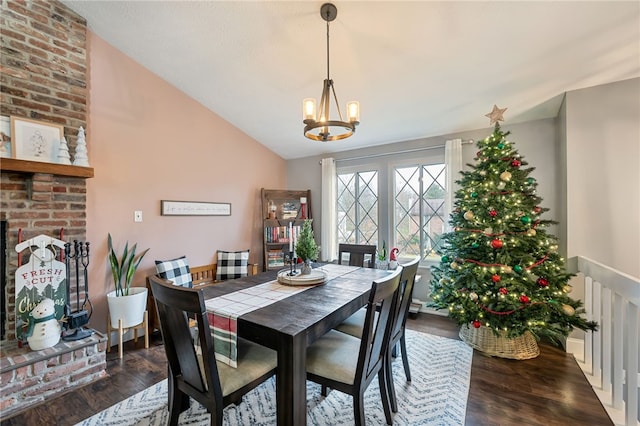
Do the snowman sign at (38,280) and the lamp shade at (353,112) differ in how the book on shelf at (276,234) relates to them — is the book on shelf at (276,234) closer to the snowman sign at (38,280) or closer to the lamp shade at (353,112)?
the snowman sign at (38,280)

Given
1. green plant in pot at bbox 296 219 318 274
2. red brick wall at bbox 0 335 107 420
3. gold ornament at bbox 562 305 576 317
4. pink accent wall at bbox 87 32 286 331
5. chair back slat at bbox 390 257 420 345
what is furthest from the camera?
pink accent wall at bbox 87 32 286 331

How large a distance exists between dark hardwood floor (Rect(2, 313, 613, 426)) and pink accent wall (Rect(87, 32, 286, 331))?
718 millimetres

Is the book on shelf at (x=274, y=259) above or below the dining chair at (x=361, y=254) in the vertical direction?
below

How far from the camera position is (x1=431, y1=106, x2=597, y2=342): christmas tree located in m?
2.35

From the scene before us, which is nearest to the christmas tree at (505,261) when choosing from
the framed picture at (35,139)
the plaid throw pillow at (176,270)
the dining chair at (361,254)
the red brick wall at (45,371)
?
the dining chair at (361,254)

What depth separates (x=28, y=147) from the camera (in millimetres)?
2164

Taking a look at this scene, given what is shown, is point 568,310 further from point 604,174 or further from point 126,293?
point 126,293

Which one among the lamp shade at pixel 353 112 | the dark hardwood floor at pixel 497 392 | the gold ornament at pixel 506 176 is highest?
the lamp shade at pixel 353 112

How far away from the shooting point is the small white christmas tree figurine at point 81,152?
2352 mm

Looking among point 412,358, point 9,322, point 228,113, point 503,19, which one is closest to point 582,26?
point 503,19

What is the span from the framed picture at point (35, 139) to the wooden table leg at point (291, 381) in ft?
8.01

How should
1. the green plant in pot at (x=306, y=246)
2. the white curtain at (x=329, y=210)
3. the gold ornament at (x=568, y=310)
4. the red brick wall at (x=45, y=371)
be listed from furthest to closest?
the white curtain at (x=329, y=210) → the gold ornament at (x=568, y=310) → the green plant in pot at (x=306, y=246) → the red brick wall at (x=45, y=371)

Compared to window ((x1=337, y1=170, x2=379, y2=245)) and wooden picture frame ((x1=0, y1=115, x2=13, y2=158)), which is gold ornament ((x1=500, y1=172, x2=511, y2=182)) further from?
wooden picture frame ((x1=0, y1=115, x2=13, y2=158))

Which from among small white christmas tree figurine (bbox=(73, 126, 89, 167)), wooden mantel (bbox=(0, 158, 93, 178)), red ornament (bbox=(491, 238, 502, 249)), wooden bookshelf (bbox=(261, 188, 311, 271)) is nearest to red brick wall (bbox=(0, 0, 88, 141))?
small white christmas tree figurine (bbox=(73, 126, 89, 167))
